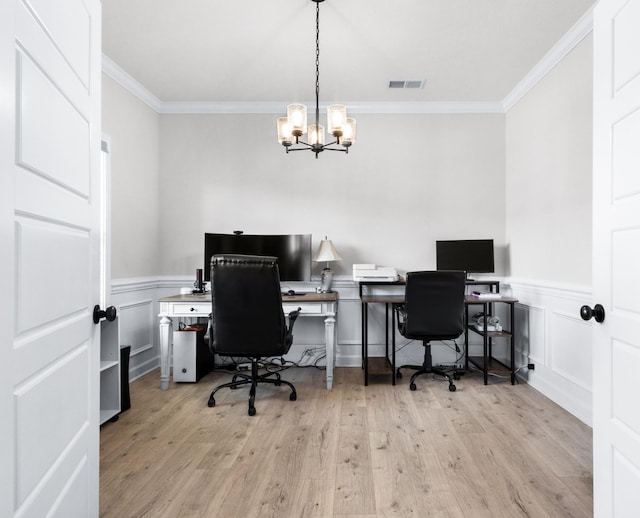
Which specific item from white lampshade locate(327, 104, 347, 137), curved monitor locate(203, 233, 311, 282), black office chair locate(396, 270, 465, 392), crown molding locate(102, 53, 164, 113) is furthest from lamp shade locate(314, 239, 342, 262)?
crown molding locate(102, 53, 164, 113)

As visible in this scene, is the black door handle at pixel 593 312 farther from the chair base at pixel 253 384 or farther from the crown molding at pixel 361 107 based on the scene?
the crown molding at pixel 361 107

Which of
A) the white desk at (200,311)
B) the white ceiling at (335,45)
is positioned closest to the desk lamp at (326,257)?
the white desk at (200,311)

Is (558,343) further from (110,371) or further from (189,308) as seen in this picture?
(110,371)

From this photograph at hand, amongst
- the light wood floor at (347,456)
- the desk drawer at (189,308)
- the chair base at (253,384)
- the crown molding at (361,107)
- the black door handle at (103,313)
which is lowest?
→ the light wood floor at (347,456)

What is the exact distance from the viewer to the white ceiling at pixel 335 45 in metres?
2.60

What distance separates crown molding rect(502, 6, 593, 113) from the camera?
270 centimetres

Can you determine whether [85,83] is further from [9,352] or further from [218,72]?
[218,72]

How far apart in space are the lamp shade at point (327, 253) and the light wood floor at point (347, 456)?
1.21 meters

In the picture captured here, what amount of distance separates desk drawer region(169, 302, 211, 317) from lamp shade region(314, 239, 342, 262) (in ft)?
3.69

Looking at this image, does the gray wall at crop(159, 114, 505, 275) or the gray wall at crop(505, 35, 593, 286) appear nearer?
the gray wall at crop(505, 35, 593, 286)

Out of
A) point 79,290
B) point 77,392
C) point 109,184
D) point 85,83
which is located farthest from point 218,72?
point 77,392

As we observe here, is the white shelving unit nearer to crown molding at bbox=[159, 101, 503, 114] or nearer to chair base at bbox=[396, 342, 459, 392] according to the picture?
chair base at bbox=[396, 342, 459, 392]

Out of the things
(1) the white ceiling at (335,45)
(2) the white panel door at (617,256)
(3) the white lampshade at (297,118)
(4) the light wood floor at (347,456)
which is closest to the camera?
(2) the white panel door at (617,256)

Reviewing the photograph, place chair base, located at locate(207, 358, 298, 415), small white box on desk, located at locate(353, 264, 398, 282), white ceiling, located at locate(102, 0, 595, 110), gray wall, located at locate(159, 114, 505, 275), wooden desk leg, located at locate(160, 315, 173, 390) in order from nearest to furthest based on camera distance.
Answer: white ceiling, located at locate(102, 0, 595, 110) < chair base, located at locate(207, 358, 298, 415) < wooden desk leg, located at locate(160, 315, 173, 390) < small white box on desk, located at locate(353, 264, 398, 282) < gray wall, located at locate(159, 114, 505, 275)
